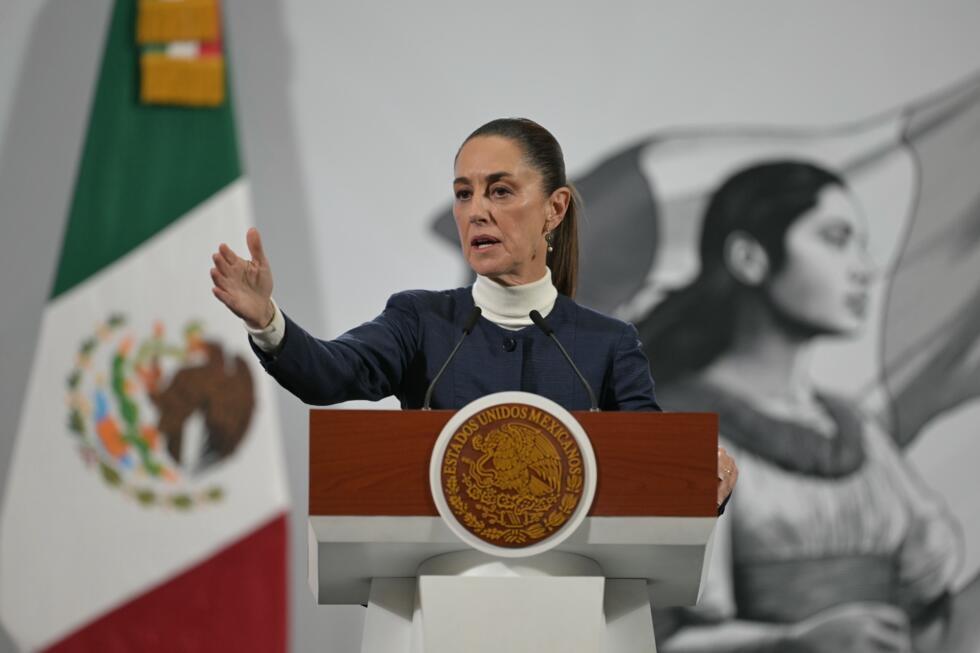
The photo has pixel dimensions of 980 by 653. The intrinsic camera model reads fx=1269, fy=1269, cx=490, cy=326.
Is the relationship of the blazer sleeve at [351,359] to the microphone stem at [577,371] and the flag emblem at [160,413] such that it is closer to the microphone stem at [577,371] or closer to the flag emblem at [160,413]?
the microphone stem at [577,371]

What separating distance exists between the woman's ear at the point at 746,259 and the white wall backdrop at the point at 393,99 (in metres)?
0.41

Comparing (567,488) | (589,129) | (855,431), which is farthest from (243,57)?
(567,488)

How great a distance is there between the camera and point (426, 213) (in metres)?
4.19

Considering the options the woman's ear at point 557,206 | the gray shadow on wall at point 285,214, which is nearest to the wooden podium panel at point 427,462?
the woman's ear at point 557,206

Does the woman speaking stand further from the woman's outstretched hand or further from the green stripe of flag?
the green stripe of flag

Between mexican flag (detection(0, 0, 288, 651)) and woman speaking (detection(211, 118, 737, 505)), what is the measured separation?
1.83 meters

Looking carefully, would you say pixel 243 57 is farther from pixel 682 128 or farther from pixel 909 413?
pixel 909 413

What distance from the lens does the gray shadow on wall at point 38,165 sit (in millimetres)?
4023

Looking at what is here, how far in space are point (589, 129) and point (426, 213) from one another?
2.09 ft

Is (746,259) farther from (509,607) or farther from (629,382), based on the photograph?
(509,607)

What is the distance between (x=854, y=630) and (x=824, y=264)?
1265 mm

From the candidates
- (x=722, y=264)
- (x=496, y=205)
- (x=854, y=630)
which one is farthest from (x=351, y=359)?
(x=854, y=630)

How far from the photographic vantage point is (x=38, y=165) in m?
4.11

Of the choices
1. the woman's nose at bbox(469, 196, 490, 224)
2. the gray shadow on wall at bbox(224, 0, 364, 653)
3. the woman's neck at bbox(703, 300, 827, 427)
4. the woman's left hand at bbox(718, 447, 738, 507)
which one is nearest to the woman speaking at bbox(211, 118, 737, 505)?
the woman's nose at bbox(469, 196, 490, 224)
